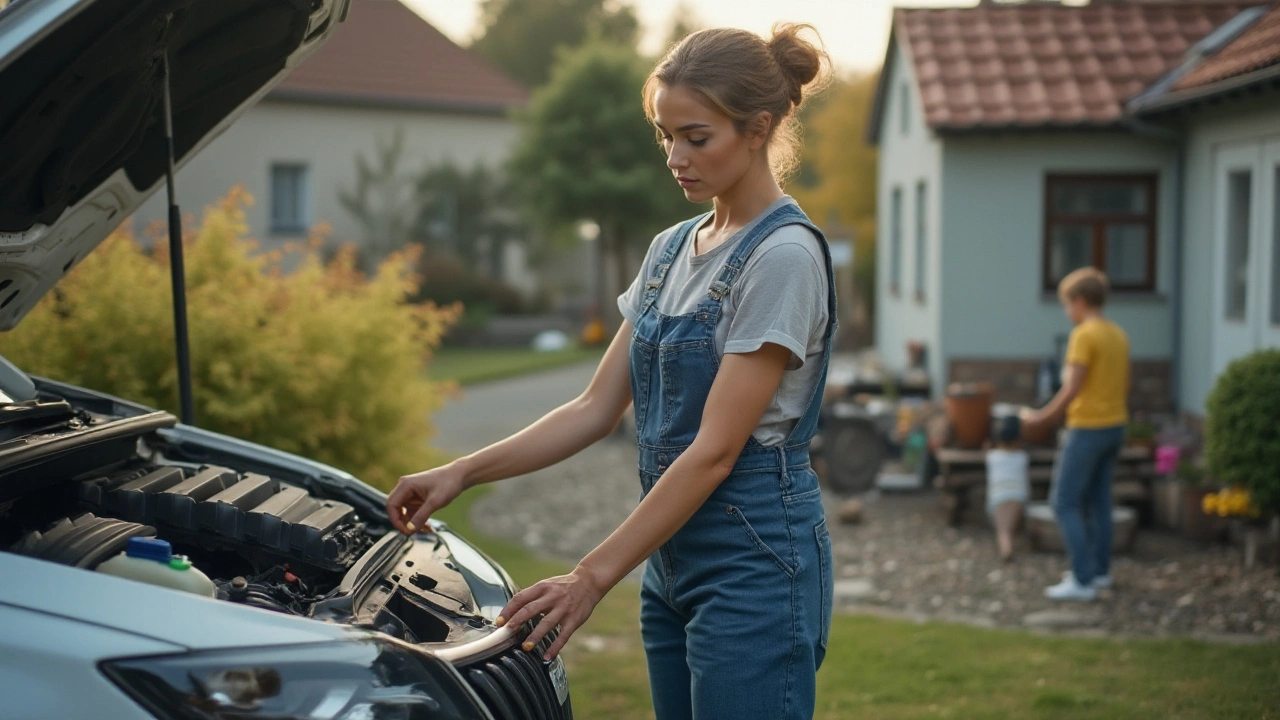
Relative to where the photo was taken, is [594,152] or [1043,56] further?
[594,152]

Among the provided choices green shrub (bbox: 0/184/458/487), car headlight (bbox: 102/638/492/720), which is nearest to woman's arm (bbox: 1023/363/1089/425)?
green shrub (bbox: 0/184/458/487)

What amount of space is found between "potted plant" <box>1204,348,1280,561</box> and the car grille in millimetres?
5889

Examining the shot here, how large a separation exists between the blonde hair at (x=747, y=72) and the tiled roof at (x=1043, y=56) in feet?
32.1

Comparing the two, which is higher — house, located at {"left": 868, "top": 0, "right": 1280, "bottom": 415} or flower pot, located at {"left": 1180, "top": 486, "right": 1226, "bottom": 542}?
house, located at {"left": 868, "top": 0, "right": 1280, "bottom": 415}

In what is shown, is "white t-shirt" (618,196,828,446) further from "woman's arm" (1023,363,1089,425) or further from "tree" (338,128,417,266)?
"tree" (338,128,417,266)

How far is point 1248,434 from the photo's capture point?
24.2ft

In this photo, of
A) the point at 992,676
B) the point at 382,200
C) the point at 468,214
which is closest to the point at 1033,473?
the point at 992,676

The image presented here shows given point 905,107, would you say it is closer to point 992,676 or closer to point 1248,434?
point 1248,434

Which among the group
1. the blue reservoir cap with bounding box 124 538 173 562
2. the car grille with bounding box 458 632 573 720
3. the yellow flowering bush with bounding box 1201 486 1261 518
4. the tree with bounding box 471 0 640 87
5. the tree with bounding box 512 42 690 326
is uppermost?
the tree with bounding box 471 0 640 87

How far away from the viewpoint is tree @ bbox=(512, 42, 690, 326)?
2820 cm

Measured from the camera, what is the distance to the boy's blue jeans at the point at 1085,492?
7172 millimetres

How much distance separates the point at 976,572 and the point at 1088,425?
134cm

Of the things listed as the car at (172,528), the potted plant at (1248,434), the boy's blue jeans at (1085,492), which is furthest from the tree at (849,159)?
the car at (172,528)

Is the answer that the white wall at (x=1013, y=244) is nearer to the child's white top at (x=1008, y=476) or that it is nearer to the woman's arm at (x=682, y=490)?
the child's white top at (x=1008, y=476)
